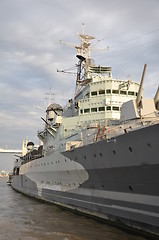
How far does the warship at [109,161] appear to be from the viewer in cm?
810

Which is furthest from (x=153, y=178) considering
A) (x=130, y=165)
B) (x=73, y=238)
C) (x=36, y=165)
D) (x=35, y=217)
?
(x=36, y=165)

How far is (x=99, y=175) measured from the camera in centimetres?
1070

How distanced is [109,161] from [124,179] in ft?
3.33

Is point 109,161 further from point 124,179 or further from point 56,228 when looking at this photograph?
point 56,228

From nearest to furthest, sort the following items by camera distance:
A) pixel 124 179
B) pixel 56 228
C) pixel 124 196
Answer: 1. pixel 124 179
2. pixel 124 196
3. pixel 56 228

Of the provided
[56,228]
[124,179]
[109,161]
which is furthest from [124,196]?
Result: [56,228]

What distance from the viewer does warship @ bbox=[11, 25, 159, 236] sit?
8102 millimetres

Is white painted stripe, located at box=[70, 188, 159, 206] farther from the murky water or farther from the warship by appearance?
the murky water

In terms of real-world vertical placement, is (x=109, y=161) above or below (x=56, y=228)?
above

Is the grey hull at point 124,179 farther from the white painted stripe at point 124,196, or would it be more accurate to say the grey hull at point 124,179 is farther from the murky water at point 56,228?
the murky water at point 56,228

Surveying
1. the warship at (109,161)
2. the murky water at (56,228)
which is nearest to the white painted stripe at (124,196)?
the warship at (109,161)

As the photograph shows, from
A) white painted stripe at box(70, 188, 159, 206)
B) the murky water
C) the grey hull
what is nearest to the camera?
the grey hull

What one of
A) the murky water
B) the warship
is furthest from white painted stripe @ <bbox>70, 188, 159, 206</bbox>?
the murky water

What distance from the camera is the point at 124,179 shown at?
9.21m
